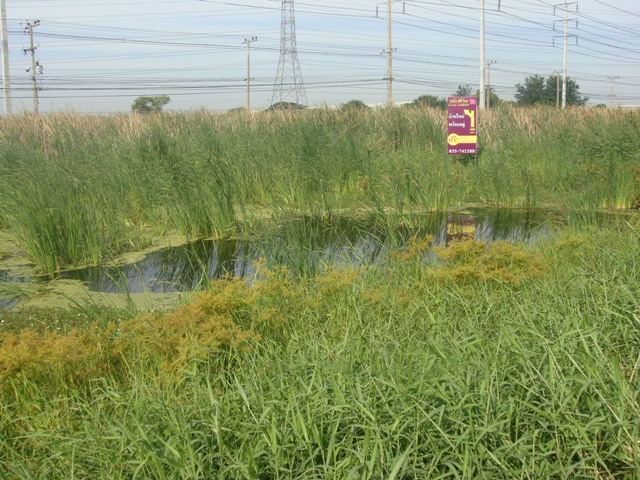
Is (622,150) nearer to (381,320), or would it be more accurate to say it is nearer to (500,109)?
(500,109)

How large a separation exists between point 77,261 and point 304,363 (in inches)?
208

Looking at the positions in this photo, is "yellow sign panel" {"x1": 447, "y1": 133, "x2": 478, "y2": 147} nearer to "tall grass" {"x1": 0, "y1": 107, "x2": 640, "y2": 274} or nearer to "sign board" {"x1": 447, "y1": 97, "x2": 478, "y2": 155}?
"sign board" {"x1": 447, "y1": 97, "x2": 478, "y2": 155}

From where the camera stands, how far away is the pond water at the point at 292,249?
250 inches

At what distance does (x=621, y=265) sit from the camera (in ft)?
16.5

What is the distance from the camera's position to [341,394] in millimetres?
3045

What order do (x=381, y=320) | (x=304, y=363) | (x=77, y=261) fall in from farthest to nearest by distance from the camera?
1. (x=77, y=261)
2. (x=381, y=320)
3. (x=304, y=363)

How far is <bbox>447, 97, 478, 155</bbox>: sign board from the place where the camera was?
14.3m

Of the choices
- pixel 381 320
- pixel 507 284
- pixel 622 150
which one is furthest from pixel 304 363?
A: pixel 622 150

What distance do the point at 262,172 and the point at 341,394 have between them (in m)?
8.52

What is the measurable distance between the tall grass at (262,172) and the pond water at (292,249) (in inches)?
14.6

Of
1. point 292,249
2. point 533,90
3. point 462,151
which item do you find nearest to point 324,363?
point 292,249

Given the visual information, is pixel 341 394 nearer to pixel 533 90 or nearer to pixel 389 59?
pixel 389 59

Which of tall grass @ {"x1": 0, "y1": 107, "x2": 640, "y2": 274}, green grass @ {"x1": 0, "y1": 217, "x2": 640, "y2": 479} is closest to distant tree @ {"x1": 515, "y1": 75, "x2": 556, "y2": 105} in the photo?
tall grass @ {"x1": 0, "y1": 107, "x2": 640, "y2": 274}

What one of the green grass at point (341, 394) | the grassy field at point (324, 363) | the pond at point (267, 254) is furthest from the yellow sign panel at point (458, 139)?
the green grass at point (341, 394)
